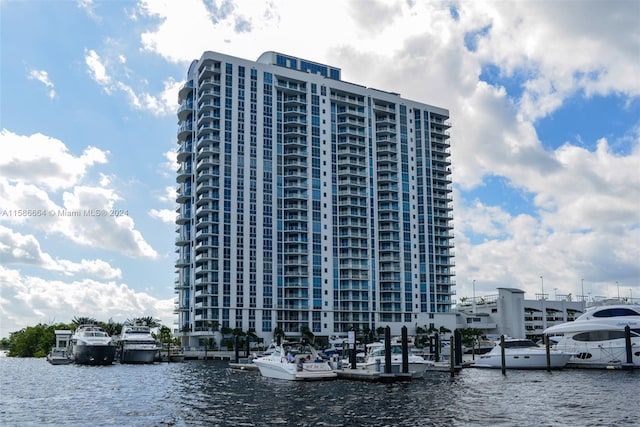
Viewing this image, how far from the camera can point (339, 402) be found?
141 feet

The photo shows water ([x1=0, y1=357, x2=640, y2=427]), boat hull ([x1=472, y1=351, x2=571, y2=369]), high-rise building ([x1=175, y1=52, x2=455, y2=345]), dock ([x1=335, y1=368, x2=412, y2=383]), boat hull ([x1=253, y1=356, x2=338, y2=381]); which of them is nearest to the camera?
water ([x1=0, y1=357, x2=640, y2=427])

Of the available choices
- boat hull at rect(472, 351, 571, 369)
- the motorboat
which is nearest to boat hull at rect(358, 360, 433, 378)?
the motorboat

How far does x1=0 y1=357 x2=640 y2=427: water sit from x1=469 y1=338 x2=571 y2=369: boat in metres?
2.66

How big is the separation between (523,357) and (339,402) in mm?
32582

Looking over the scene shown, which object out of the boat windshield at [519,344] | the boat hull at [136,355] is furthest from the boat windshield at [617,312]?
the boat hull at [136,355]

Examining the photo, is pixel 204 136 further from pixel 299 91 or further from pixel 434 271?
pixel 434 271

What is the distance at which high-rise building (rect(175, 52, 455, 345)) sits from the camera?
5404 inches

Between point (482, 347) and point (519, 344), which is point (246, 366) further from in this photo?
point (482, 347)

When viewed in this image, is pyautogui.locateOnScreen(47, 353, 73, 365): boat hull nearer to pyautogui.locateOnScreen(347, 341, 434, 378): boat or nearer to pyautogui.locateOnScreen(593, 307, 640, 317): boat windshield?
pyautogui.locateOnScreen(347, 341, 434, 378): boat

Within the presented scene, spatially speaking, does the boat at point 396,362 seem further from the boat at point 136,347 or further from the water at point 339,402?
the boat at point 136,347

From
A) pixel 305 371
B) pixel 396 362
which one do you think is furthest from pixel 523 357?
pixel 305 371

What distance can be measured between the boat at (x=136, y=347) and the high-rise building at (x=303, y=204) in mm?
23641

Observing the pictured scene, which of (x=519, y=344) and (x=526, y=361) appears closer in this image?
(x=526, y=361)

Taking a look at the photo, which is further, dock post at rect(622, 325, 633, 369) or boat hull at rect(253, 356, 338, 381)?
dock post at rect(622, 325, 633, 369)
